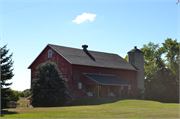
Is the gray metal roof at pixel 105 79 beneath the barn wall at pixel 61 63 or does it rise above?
beneath

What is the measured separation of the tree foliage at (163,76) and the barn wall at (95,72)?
7.42 meters

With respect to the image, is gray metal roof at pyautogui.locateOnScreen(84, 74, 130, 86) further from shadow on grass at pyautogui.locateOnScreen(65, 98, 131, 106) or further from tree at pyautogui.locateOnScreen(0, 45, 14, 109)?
tree at pyautogui.locateOnScreen(0, 45, 14, 109)

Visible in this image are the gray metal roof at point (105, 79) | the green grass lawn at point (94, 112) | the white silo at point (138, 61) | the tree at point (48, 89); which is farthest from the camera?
the white silo at point (138, 61)

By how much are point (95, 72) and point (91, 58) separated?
296cm

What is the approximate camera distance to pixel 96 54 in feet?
153

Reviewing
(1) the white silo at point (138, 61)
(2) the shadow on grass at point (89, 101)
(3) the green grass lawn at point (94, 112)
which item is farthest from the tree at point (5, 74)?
(1) the white silo at point (138, 61)

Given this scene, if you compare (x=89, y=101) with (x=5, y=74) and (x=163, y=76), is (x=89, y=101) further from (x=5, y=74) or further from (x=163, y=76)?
(x=163, y=76)

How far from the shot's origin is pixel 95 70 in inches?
1644

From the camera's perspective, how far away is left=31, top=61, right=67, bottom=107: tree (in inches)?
1272

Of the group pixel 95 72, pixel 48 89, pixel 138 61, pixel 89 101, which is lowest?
pixel 89 101

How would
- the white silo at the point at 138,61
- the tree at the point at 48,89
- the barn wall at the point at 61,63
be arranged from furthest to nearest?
the white silo at the point at 138,61, the barn wall at the point at 61,63, the tree at the point at 48,89

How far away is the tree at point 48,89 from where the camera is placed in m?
32.3

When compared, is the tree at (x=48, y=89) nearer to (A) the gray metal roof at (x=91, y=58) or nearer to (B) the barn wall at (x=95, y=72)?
(B) the barn wall at (x=95, y=72)

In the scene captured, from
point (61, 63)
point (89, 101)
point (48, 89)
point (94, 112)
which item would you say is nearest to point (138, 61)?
point (61, 63)
